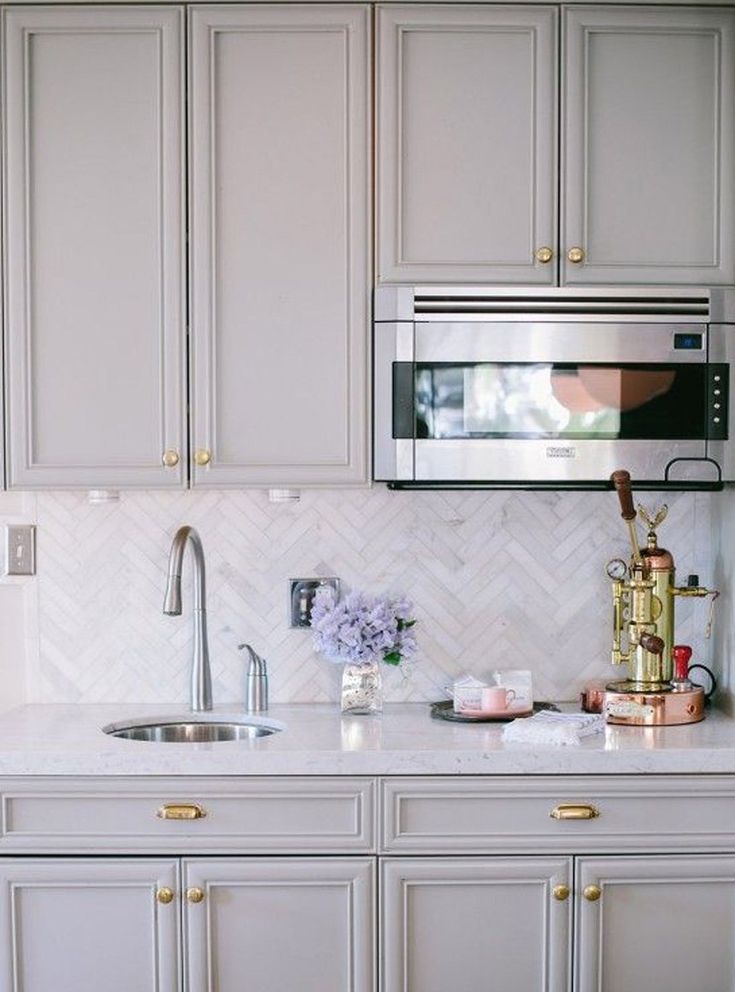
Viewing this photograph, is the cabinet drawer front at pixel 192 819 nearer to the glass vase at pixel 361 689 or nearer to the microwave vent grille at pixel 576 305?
the glass vase at pixel 361 689

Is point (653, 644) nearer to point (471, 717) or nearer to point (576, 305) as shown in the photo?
point (471, 717)

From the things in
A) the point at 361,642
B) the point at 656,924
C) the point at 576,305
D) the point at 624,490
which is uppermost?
the point at 576,305

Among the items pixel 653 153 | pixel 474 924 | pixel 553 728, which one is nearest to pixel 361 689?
pixel 553 728

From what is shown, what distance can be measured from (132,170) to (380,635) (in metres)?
1.17

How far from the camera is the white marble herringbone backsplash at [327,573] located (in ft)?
9.89

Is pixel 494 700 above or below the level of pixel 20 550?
below

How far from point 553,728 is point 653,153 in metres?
1.26

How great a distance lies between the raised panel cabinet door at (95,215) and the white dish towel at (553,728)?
3.05ft

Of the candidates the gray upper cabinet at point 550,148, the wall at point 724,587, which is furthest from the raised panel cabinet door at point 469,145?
the wall at point 724,587

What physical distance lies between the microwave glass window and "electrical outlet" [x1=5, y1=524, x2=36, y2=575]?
1.09 metres

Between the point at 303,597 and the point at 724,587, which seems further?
the point at 303,597

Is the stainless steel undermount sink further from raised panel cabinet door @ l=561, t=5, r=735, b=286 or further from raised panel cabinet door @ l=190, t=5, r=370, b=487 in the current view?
raised panel cabinet door @ l=561, t=5, r=735, b=286

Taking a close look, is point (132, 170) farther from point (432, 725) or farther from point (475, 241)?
point (432, 725)

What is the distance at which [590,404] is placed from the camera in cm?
271
